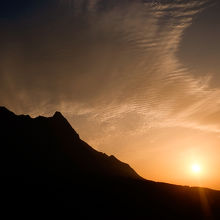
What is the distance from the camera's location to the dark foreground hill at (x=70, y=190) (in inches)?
1682

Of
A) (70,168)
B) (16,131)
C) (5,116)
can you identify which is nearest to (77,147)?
(70,168)

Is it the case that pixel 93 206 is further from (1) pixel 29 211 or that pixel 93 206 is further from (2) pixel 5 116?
(2) pixel 5 116

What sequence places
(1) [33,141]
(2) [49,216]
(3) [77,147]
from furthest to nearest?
(3) [77,147] → (1) [33,141] → (2) [49,216]

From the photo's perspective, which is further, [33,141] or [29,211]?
[33,141]

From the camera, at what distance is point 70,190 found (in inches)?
1996

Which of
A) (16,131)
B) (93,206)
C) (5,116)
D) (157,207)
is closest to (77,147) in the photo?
(16,131)

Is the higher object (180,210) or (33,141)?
(33,141)

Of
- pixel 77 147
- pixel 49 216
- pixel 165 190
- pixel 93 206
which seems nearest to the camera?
pixel 49 216

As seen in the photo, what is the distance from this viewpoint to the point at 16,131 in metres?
75.0

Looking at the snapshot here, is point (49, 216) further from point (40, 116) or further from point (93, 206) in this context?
point (40, 116)

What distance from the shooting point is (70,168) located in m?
68.2

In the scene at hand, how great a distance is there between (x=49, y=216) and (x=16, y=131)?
42.4 m

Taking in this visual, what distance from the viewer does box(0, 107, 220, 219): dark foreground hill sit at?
4272cm

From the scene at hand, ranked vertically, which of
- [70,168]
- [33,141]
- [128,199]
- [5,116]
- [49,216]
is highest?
[5,116]
